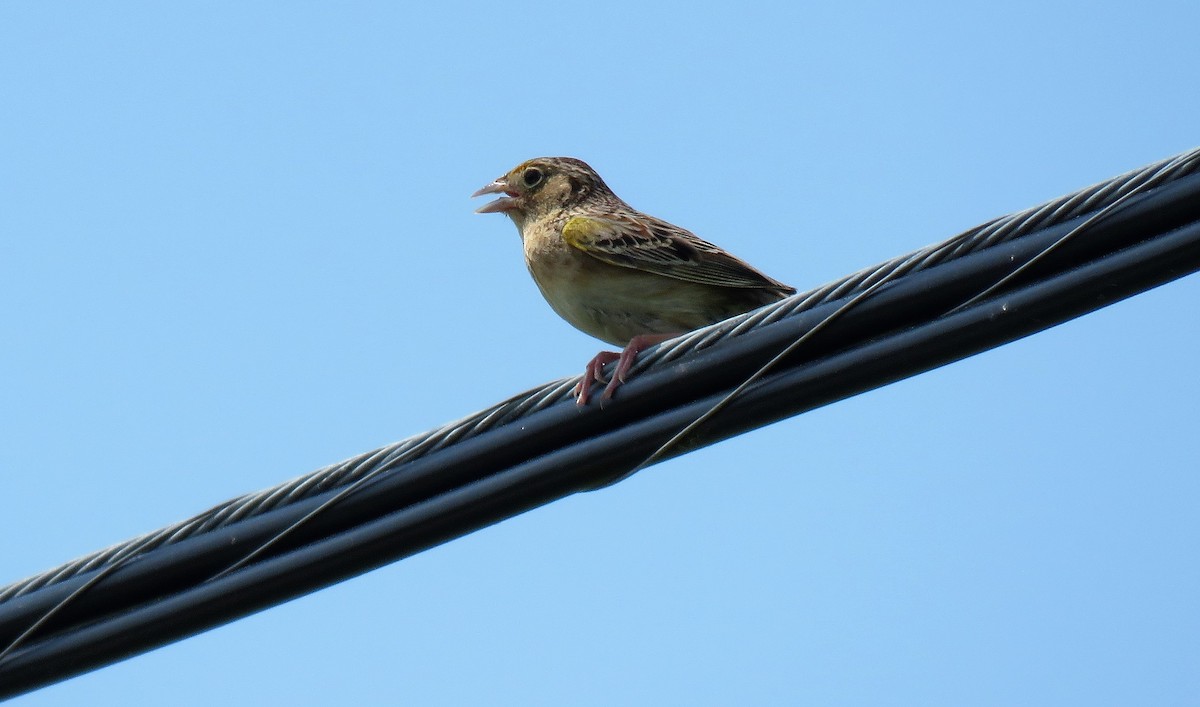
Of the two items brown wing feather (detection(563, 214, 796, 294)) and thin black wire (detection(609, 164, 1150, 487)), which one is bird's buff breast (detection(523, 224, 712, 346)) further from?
thin black wire (detection(609, 164, 1150, 487))

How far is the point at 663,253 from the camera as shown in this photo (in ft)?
27.2

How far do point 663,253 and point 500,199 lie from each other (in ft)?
5.47

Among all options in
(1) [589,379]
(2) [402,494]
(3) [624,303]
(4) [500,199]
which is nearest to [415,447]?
(2) [402,494]

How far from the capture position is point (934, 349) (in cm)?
464

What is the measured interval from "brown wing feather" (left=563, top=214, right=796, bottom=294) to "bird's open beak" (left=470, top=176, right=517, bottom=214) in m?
1.02

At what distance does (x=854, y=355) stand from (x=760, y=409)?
0.32 meters

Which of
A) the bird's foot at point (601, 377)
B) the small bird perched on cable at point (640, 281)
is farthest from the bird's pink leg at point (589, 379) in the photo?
the small bird perched on cable at point (640, 281)

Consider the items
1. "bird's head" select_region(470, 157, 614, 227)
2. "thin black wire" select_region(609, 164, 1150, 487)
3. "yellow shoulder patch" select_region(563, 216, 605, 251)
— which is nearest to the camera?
"thin black wire" select_region(609, 164, 1150, 487)

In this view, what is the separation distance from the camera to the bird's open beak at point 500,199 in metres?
9.58

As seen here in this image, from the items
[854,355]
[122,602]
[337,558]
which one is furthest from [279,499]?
[854,355]

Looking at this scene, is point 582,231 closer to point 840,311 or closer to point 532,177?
point 532,177

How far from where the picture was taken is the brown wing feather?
26.9ft

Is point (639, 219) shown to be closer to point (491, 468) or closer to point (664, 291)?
point (664, 291)

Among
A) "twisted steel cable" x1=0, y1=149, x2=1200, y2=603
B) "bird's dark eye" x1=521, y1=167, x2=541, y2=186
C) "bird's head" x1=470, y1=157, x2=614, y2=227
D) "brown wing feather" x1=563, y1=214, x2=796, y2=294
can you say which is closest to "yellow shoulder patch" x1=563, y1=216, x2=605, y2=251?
"brown wing feather" x1=563, y1=214, x2=796, y2=294
